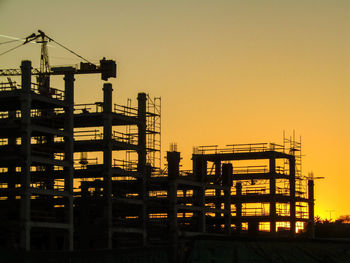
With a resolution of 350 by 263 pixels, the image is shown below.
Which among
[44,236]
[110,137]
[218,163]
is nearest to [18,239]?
[44,236]

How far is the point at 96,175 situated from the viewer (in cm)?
10750

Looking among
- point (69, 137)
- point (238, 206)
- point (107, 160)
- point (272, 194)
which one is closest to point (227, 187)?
point (272, 194)

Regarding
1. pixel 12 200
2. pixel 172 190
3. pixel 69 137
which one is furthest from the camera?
pixel 172 190

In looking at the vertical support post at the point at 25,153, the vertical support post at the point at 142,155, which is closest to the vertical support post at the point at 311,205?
→ the vertical support post at the point at 142,155

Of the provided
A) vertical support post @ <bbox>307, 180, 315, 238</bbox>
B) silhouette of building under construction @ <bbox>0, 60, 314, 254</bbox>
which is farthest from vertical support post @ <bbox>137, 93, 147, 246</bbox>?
vertical support post @ <bbox>307, 180, 315, 238</bbox>

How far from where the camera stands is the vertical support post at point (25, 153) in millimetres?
86250

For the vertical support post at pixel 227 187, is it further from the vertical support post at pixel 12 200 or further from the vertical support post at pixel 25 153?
the vertical support post at pixel 25 153

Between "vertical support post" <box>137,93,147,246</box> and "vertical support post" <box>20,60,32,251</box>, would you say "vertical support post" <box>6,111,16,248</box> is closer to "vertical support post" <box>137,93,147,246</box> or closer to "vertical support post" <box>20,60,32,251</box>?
"vertical support post" <box>20,60,32,251</box>

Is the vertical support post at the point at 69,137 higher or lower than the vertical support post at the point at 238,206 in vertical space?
higher

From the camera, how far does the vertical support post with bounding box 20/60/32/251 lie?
3396 inches

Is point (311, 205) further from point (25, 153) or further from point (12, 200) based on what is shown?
point (25, 153)

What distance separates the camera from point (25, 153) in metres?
87.8

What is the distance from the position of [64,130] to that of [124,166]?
13374mm

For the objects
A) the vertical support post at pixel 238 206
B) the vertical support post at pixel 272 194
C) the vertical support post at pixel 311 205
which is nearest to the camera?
the vertical support post at pixel 272 194
